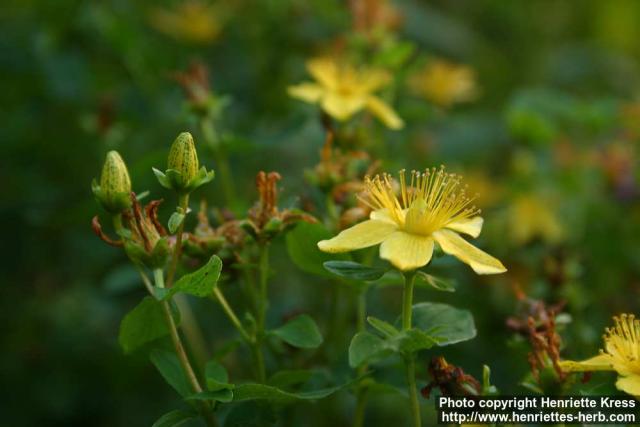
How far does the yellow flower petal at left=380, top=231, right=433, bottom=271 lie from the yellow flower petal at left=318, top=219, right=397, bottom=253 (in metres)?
0.01

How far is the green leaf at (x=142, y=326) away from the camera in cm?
78

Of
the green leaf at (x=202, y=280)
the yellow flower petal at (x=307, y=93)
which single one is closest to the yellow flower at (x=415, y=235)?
the green leaf at (x=202, y=280)

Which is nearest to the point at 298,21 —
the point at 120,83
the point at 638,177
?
the point at 120,83

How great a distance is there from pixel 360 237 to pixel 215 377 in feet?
0.65

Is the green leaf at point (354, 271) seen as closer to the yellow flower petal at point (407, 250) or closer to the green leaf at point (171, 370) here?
the yellow flower petal at point (407, 250)

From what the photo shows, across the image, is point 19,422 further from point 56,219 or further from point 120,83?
point 120,83

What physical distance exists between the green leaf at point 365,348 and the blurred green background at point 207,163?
479mm

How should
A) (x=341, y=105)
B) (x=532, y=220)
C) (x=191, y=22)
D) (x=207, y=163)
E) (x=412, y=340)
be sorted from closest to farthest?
(x=412, y=340), (x=341, y=105), (x=207, y=163), (x=532, y=220), (x=191, y=22)

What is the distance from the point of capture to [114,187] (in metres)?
0.75

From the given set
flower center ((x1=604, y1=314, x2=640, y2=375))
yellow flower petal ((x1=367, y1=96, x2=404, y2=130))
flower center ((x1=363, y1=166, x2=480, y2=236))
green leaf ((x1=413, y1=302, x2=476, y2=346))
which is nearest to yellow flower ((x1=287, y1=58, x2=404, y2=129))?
yellow flower petal ((x1=367, y1=96, x2=404, y2=130))

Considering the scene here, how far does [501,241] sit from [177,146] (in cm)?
92

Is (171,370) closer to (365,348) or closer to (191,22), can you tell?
(365,348)

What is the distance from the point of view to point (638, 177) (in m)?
1.49

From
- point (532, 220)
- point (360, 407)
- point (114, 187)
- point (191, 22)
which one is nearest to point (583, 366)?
point (360, 407)
